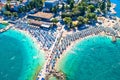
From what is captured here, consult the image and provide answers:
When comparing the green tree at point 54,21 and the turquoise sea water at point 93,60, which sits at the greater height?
the green tree at point 54,21

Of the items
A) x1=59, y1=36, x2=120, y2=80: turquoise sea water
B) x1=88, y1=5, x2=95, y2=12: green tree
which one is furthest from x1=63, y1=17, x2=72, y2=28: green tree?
x1=88, y1=5, x2=95, y2=12: green tree

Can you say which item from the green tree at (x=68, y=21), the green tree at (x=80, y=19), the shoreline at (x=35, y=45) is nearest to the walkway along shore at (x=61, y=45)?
the shoreline at (x=35, y=45)

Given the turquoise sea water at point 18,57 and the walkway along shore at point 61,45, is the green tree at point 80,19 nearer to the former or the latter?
the walkway along shore at point 61,45

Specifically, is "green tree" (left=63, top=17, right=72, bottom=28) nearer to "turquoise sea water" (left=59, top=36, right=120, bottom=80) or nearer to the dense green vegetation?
the dense green vegetation

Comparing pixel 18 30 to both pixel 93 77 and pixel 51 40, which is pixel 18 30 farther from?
pixel 93 77

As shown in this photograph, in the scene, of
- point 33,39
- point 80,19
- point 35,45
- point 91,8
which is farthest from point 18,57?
point 91,8

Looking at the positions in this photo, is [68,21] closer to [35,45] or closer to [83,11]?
[83,11]
